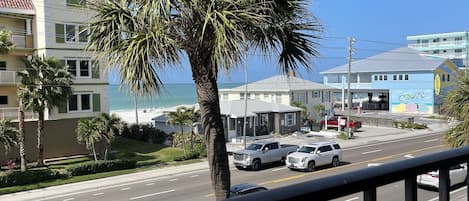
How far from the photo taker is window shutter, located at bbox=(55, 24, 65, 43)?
33250mm

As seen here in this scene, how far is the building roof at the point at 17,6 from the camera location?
106 feet

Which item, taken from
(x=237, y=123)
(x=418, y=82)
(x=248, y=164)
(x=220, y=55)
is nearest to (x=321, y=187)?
(x=220, y=55)

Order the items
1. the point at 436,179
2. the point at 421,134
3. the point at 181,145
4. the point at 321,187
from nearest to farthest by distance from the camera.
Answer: the point at 321,187 → the point at 436,179 → the point at 181,145 → the point at 421,134

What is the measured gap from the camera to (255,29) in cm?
606

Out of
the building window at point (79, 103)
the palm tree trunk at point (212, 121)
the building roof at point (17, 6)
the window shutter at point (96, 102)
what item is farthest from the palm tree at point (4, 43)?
the palm tree trunk at point (212, 121)

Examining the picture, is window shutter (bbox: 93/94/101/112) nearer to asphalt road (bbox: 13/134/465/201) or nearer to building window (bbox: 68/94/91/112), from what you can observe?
building window (bbox: 68/94/91/112)

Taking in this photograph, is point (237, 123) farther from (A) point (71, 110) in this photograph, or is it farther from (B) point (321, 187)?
(B) point (321, 187)

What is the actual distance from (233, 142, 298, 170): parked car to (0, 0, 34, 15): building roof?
18.0m

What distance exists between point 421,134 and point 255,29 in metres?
49.2

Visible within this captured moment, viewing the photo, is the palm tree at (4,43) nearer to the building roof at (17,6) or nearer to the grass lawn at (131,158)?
the building roof at (17,6)

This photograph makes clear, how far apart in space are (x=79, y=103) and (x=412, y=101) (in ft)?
188

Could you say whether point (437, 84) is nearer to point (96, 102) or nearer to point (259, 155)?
point (259, 155)

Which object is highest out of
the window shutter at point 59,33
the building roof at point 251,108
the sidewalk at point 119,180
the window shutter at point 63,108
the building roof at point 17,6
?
the building roof at point 17,6

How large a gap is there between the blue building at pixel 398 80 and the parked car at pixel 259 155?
129ft
